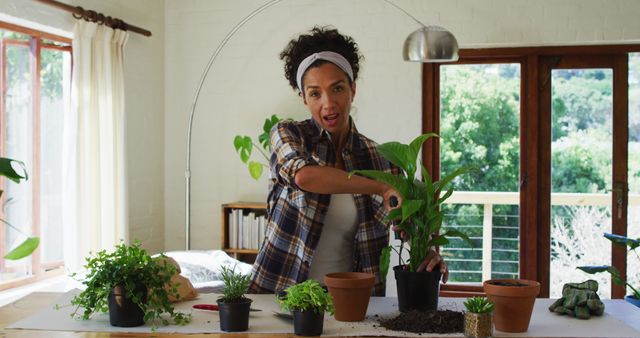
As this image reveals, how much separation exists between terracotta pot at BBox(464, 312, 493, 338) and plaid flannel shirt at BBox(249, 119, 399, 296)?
50 centimetres

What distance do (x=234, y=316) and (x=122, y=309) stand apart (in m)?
0.29

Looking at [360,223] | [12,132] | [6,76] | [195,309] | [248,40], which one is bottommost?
[195,309]

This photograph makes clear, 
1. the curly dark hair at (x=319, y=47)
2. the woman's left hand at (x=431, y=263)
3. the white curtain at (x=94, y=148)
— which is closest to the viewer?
the woman's left hand at (x=431, y=263)

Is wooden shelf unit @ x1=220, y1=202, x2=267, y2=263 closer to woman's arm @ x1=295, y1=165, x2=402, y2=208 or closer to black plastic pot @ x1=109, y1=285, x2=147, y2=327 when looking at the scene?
woman's arm @ x1=295, y1=165, x2=402, y2=208

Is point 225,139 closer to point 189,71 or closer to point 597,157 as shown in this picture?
point 189,71

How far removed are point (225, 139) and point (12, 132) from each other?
70.5 inches

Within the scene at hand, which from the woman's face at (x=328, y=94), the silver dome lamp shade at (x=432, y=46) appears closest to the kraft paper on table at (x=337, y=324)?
the woman's face at (x=328, y=94)

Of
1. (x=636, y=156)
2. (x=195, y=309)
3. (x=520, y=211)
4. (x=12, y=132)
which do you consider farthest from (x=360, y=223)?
(x=636, y=156)

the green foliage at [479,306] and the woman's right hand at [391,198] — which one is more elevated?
the woman's right hand at [391,198]

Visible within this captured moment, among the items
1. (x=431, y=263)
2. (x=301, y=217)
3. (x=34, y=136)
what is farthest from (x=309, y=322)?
(x=34, y=136)

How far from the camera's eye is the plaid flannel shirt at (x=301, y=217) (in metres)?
2.15

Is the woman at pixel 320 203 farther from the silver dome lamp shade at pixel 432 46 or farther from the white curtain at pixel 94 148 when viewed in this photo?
the white curtain at pixel 94 148

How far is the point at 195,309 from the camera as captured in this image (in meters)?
2.01

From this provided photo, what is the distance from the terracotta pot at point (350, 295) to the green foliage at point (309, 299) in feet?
0.28
